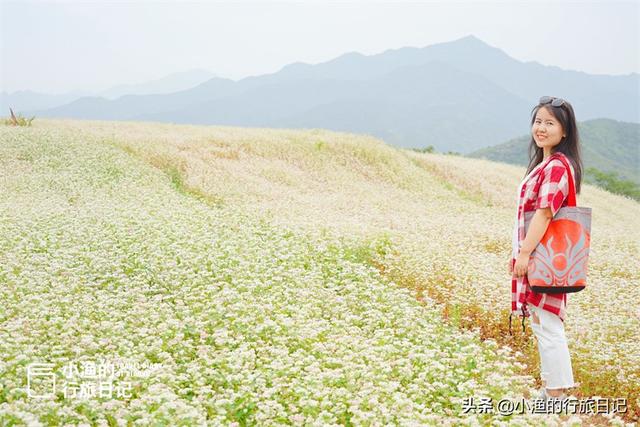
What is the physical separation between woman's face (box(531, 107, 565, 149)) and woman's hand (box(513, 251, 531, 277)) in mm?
1143

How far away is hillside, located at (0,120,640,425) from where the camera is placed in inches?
207

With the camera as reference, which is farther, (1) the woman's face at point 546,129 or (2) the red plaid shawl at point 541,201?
(1) the woman's face at point 546,129

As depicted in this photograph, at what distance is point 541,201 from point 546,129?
0.77 m

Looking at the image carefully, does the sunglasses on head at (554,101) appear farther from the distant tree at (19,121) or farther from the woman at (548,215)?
the distant tree at (19,121)

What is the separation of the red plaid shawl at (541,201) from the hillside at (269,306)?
0.80 metres

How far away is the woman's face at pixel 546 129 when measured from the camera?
5.50m

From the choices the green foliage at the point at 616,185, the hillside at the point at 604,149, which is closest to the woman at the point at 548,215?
the green foliage at the point at 616,185

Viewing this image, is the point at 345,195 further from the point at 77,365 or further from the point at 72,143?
the point at 77,365

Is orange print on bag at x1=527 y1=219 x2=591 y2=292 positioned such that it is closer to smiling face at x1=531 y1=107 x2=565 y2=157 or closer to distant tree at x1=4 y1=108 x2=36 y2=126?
smiling face at x1=531 y1=107 x2=565 y2=157

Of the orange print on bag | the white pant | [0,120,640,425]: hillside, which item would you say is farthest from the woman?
[0,120,640,425]: hillside

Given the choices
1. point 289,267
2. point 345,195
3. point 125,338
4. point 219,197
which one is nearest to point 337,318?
point 289,267

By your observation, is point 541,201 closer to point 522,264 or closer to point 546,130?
point 522,264

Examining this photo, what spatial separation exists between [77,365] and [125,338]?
80 centimetres

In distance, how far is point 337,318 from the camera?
7.68 m
